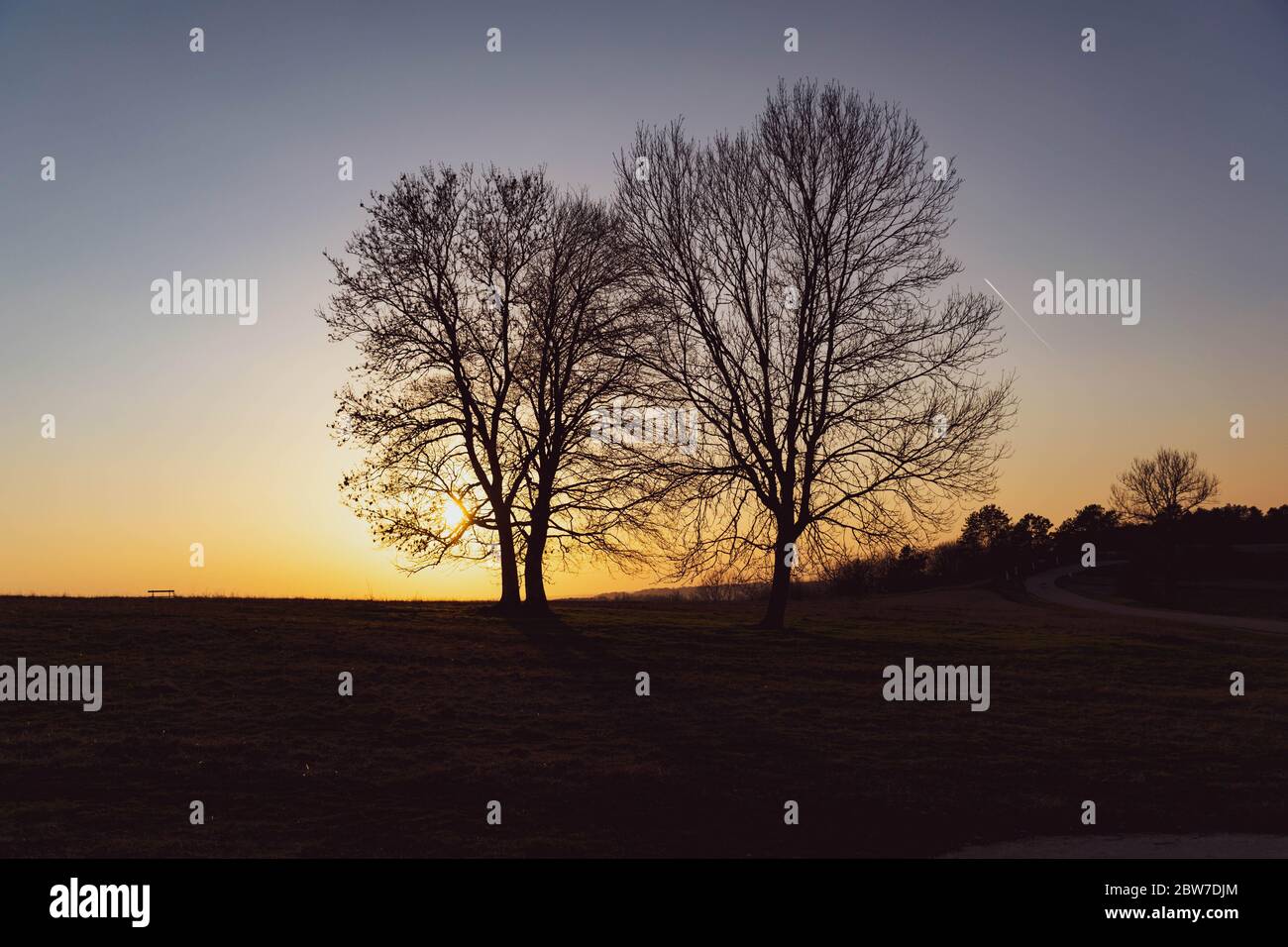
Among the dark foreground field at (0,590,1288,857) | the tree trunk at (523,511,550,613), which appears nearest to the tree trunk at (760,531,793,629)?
the dark foreground field at (0,590,1288,857)

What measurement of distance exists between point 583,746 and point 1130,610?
50592 millimetres

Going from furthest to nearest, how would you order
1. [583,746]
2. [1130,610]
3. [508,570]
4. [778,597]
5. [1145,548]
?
[1145,548] → [1130,610] → [508,570] → [778,597] → [583,746]

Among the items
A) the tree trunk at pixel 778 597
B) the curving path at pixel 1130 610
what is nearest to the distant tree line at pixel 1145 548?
the curving path at pixel 1130 610

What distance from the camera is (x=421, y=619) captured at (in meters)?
30.0

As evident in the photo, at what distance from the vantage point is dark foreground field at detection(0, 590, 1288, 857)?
12.1m

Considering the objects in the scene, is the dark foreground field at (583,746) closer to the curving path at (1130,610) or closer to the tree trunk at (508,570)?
the tree trunk at (508,570)

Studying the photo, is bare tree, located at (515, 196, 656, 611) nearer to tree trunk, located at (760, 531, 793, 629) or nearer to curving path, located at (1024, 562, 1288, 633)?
tree trunk, located at (760, 531, 793, 629)

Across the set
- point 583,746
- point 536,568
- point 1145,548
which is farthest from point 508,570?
point 1145,548

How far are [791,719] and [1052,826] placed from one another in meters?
6.09

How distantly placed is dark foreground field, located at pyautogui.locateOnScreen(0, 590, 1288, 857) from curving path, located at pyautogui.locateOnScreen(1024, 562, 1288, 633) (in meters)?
21.3

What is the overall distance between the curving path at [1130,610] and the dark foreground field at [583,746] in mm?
21347

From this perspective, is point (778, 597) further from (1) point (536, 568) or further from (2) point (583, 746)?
(2) point (583, 746)

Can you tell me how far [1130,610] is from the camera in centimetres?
5616
